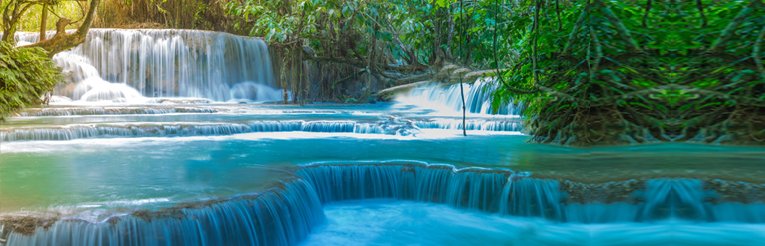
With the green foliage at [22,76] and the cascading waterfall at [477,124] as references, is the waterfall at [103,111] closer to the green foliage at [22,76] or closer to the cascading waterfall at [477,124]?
the green foliage at [22,76]

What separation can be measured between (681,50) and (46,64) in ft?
34.4

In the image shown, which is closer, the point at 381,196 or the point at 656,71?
the point at 656,71

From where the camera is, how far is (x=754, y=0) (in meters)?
4.63

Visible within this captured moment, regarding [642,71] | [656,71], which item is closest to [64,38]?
[642,71]

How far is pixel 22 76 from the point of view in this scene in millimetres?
10219

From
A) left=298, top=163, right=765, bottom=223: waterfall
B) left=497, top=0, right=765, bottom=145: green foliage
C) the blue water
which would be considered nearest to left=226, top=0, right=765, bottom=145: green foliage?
left=497, top=0, right=765, bottom=145: green foliage

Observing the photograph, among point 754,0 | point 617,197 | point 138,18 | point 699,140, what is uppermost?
point 138,18

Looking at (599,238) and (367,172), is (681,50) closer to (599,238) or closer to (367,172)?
(599,238)

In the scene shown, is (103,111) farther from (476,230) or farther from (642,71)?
(642,71)

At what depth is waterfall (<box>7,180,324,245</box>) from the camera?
3.48 metres

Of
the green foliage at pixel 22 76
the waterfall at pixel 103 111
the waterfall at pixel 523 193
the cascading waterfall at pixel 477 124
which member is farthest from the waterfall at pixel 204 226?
the waterfall at pixel 103 111

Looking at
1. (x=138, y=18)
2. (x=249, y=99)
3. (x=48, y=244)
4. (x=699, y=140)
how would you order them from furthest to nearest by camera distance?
(x=138, y=18), (x=249, y=99), (x=699, y=140), (x=48, y=244)

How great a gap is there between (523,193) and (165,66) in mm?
14192

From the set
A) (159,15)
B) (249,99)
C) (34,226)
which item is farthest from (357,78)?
(34,226)
